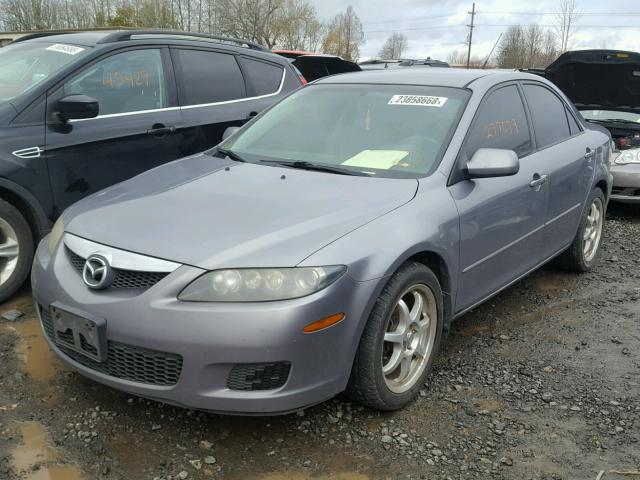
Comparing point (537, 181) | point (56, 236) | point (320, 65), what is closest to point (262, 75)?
point (537, 181)

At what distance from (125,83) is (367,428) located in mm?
3107

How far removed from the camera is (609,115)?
7785 millimetres

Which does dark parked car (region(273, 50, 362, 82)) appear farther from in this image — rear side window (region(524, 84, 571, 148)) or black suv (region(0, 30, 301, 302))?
rear side window (region(524, 84, 571, 148))

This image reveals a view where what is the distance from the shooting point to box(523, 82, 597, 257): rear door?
412 cm

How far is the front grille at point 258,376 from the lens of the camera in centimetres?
237

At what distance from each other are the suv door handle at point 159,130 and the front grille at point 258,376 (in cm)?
267

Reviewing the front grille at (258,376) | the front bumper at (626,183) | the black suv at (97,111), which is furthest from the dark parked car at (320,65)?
the front grille at (258,376)

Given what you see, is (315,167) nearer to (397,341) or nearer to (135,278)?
(397,341)

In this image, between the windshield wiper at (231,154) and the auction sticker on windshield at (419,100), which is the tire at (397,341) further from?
the windshield wiper at (231,154)

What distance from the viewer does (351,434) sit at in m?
2.73

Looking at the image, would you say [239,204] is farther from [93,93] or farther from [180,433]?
[93,93]

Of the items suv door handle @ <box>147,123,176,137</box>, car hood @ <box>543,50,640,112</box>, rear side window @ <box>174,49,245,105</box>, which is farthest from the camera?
car hood @ <box>543,50,640,112</box>

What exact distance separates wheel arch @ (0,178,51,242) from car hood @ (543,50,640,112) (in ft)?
20.6

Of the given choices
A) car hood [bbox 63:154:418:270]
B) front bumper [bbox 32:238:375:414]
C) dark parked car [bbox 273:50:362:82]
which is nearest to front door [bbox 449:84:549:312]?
car hood [bbox 63:154:418:270]
